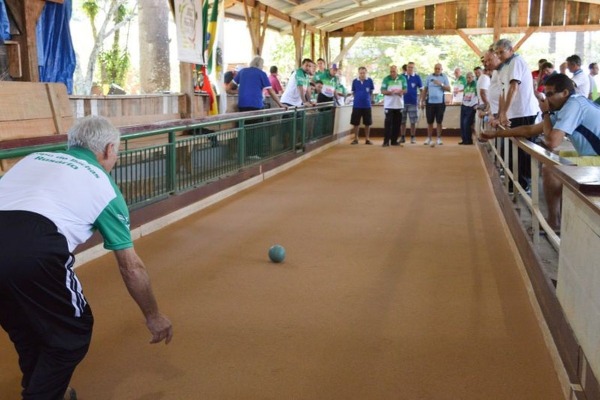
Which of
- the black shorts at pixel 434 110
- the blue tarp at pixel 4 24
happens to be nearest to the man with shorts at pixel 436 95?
the black shorts at pixel 434 110

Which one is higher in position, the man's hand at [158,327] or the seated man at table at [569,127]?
the seated man at table at [569,127]

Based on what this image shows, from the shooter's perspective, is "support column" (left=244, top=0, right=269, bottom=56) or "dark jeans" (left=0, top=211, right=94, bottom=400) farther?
"support column" (left=244, top=0, right=269, bottom=56)

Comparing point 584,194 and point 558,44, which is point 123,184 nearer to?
point 584,194

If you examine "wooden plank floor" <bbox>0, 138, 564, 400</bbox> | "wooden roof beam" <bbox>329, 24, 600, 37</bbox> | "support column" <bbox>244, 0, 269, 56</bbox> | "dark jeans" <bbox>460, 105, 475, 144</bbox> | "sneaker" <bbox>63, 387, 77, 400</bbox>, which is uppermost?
"wooden roof beam" <bbox>329, 24, 600, 37</bbox>

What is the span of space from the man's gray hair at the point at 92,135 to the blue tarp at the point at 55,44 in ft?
16.2

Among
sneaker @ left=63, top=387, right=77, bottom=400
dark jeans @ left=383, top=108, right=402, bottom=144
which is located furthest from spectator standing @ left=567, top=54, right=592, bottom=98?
sneaker @ left=63, top=387, right=77, bottom=400

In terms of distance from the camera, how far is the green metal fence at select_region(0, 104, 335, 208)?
5652mm

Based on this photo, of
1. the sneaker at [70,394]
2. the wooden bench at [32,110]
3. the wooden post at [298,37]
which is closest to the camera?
the sneaker at [70,394]

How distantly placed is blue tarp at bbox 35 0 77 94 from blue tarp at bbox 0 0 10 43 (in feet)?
2.31

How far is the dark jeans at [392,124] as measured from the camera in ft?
45.5

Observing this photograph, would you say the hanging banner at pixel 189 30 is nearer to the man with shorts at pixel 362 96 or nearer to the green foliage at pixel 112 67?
the man with shorts at pixel 362 96

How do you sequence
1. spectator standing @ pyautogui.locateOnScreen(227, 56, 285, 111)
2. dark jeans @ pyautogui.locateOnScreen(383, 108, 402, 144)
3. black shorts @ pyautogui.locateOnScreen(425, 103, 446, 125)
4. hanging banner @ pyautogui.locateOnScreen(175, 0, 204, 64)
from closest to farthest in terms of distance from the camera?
hanging banner @ pyautogui.locateOnScreen(175, 0, 204, 64) → spectator standing @ pyautogui.locateOnScreen(227, 56, 285, 111) → dark jeans @ pyautogui.locateOnScreen(383, 108, 402, 144) → black shorts @ pyautogui.locateOnScreen(425, 103, 446, 125)

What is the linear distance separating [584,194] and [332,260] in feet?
8.98

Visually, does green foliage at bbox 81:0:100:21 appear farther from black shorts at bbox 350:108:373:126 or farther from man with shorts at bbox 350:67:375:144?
black shorts at bbox 350:108:373:126
